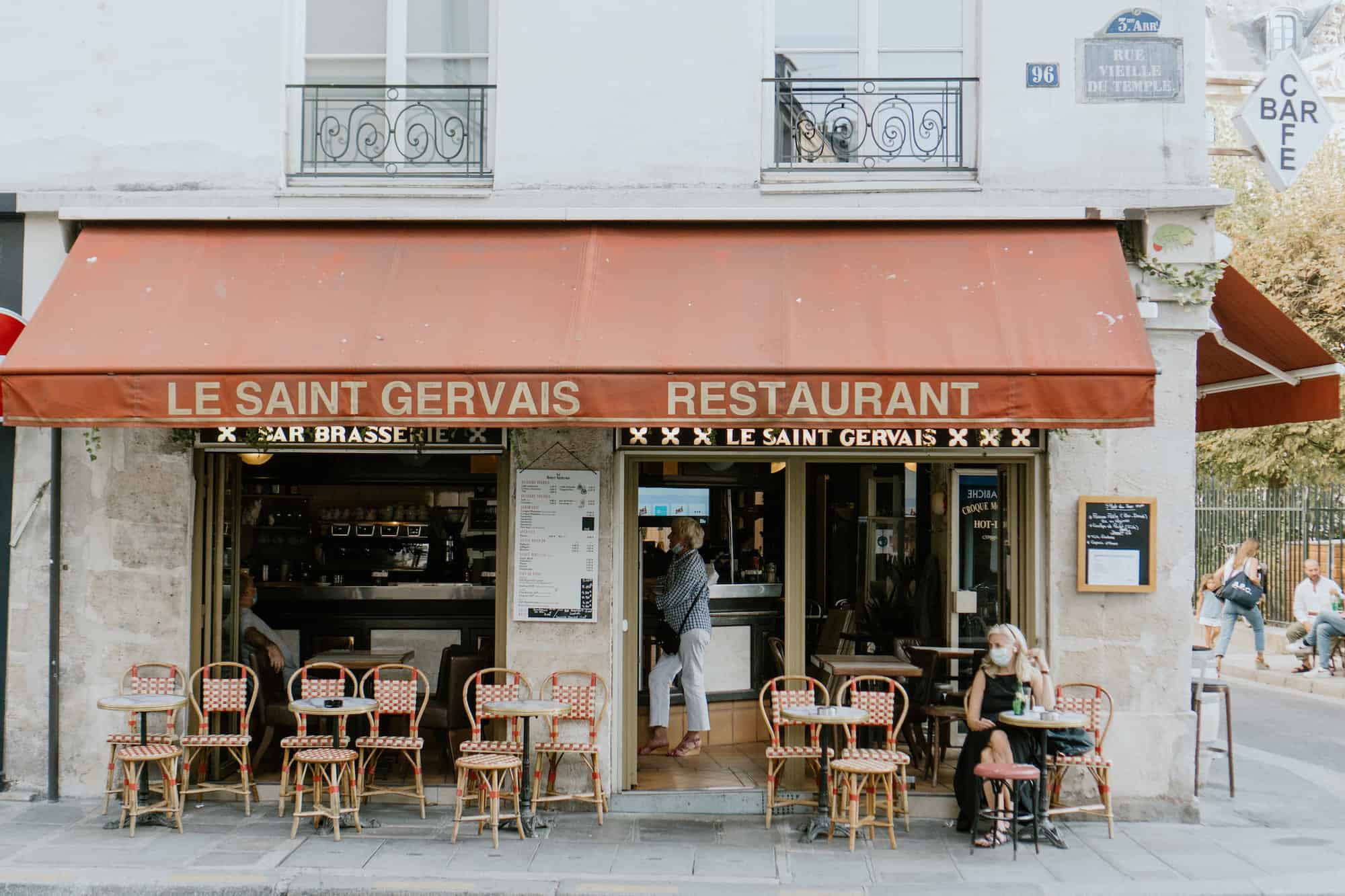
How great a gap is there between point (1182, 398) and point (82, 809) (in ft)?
26.1

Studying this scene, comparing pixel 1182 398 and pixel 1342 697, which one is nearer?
pixel 1182 398

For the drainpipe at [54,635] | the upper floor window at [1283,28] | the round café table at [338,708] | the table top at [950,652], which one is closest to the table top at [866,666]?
the table top at [950,652]

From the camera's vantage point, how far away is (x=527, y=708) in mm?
7711

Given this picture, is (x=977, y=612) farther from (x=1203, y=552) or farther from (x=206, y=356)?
(x=1203, y=552)

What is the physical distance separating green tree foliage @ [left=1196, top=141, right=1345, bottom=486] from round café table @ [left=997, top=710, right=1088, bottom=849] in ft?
52.1

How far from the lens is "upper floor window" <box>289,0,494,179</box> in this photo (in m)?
8.83

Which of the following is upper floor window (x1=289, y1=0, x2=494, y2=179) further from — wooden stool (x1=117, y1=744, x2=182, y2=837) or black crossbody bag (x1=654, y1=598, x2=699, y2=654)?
wooden stool (x1=117, y1=744, x2=182, y2=837)

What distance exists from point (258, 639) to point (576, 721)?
274cm

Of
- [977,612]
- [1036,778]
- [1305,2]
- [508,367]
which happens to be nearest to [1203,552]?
[977,612]

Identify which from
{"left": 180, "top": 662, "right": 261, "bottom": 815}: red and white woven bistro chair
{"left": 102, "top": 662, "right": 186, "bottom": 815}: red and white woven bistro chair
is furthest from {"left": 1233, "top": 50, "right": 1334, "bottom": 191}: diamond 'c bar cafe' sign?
{"left": 102, "top": 662, "right": 186, "bottom": 815}: red and white woven bistro chair

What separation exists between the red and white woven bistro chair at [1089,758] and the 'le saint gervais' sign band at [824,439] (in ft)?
5.52

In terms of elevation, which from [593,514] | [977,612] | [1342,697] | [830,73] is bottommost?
[1342,697]

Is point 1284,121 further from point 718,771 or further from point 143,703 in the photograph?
point 143,703

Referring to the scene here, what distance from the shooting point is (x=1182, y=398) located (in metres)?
8.32
